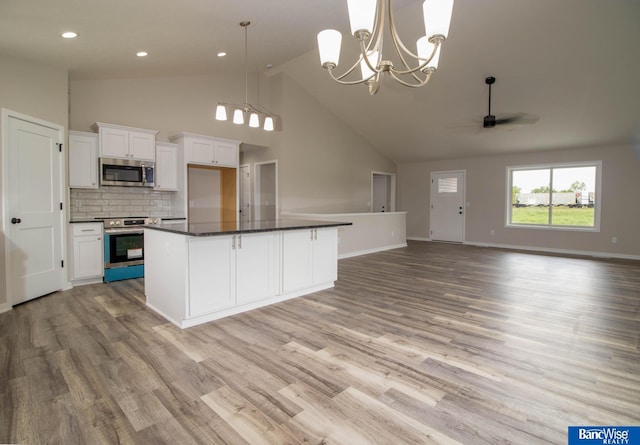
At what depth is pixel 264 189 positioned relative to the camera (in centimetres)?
777

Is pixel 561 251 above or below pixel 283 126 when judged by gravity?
below

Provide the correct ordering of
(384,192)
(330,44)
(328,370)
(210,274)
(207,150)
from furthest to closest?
1. (384,192)
2. (207,150)
3. (210,274)
4. (330,44)
5. (328,370)

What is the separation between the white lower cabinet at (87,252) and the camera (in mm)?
4453

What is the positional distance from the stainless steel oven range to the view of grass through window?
8.13 metres

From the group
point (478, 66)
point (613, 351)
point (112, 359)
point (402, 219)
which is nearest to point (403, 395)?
point (613, 351)

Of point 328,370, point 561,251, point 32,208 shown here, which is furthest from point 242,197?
→ point 561,251

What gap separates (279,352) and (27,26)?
362 centimetres

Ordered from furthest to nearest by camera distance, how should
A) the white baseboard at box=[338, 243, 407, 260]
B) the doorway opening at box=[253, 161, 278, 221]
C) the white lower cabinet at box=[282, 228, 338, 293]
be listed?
1. the doorway opening at box=[253, 161, 278, 221]
2. the white baseboard at box=[338, 243, 407, 260]
3. the white lower cabinet at box=[282, 228, 338, 293]

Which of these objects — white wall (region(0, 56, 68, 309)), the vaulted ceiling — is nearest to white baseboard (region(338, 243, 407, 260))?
the vaulted ceiling

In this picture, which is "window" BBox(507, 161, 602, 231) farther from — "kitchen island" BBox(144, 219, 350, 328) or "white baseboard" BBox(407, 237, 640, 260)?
"kitchen island" BBox(144, 219, 350, 328)

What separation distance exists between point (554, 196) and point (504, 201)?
1.02 m

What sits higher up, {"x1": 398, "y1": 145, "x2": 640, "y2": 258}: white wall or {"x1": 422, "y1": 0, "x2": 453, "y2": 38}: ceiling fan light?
{"x1": 422, "y1": 0, "x2": 453, "y2": 38}: ceiling fan light

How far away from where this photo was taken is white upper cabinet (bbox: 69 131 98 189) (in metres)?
4.47

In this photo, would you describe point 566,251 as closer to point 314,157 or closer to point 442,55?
point 442,55
